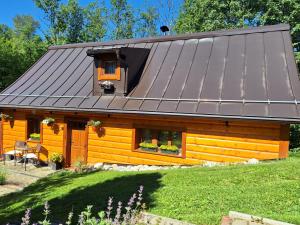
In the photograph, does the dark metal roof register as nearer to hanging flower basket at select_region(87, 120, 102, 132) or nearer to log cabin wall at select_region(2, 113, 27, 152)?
hanging flower basket at select_region(87, 120, 102, 132)

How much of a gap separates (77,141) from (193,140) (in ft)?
18.3

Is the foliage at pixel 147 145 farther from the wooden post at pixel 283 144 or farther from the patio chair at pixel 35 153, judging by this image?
the patio chair at pixel 35 153

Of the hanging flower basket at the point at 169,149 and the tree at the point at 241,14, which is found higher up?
the tree at the point at 241,14

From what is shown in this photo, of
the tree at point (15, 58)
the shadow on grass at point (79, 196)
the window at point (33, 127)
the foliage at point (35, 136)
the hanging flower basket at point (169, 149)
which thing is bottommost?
the shadow on grass at point (79, 196)

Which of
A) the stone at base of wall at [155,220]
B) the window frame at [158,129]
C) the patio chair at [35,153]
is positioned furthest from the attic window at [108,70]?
the stone at base of wall at [155,220]

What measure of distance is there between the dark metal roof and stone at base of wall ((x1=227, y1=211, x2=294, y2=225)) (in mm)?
4850

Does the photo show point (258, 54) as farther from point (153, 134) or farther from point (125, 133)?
point (125, 133)

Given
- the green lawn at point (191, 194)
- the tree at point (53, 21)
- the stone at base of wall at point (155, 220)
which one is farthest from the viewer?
the tree at point (53, 21)

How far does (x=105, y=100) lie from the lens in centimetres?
1313

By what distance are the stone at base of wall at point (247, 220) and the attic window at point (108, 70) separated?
30.0 ft

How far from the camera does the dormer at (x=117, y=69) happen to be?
13.0 m

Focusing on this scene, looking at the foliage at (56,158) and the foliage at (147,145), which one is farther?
the foliage at (56,158)

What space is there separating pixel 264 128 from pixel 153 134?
395 cm

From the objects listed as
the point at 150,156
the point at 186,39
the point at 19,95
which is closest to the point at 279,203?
the point at 150,156
